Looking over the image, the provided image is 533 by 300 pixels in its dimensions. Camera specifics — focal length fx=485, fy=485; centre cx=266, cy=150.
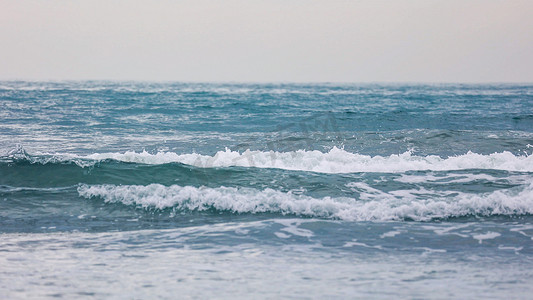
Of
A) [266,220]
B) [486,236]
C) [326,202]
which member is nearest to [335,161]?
[326,202]

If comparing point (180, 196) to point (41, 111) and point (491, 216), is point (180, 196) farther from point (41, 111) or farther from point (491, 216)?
point (41, 111)

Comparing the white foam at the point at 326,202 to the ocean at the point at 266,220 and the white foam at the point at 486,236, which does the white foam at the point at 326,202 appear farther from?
the white foam at the point at 486,236

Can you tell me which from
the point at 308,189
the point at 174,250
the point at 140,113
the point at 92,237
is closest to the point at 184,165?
the point at 308,189

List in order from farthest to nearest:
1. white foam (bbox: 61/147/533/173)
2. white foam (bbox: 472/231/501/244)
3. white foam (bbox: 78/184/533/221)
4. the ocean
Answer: white foam (bbox: 61/147/533/173), white foam (bbox: 78/184/533/221), white foam (bbox: 472/231/501/244), the ocean

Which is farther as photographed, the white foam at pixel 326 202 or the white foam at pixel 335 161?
the white foam at pixel 335 161

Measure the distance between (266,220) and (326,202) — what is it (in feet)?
3.88

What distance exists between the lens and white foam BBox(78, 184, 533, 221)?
7766 millimetres

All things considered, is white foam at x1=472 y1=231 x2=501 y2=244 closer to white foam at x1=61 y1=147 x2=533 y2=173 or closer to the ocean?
the ocean

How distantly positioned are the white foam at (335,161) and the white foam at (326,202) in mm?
2269

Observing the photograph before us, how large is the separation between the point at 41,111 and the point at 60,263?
20044mm

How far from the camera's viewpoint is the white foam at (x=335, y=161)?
1125 centimetres

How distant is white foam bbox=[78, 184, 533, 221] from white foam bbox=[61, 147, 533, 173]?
2269mm

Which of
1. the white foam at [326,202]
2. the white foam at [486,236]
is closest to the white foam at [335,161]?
the white foam at [326,202]

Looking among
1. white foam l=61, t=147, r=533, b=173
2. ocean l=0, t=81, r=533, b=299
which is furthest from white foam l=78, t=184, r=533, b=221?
white foam l=61, t=147, r=533, b=173
